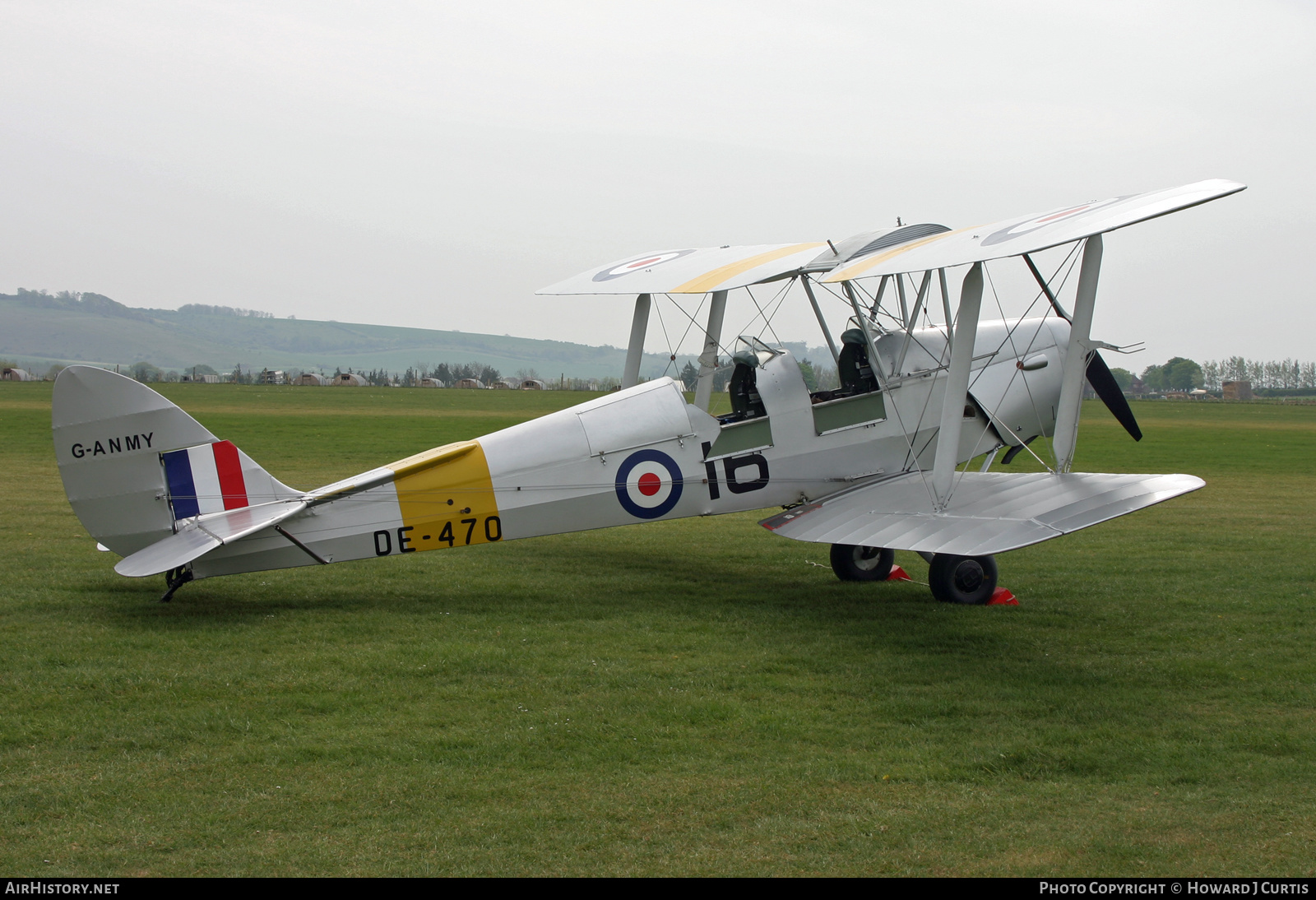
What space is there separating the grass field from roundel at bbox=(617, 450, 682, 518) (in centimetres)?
79

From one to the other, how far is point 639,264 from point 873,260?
12.0 feet

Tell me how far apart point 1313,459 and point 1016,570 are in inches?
711

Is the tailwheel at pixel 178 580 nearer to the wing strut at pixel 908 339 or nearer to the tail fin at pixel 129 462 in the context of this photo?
the tail fin at pixel 129 462

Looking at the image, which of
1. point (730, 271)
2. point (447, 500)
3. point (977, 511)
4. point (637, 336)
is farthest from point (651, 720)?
point (637, 336)

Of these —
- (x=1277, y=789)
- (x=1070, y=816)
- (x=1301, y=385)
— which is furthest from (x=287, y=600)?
(x=1301, y=385)

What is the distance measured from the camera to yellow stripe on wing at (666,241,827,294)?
8.94 metres

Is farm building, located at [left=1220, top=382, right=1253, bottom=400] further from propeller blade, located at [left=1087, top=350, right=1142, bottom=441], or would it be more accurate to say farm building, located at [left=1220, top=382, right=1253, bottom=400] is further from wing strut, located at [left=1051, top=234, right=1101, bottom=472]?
wing strut, located at [left=1051, top=234, right=1101, bottom=472]

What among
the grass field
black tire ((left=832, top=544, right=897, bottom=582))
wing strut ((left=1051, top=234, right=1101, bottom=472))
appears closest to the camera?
the grass field

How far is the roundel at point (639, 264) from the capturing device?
10.7 m

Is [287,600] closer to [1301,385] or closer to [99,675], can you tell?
[99,675]

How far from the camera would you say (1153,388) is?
381ft

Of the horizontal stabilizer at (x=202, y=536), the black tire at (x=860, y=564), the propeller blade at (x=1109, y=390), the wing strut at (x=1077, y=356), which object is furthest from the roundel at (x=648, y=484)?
the propeller blade at (x=1109, y=390)

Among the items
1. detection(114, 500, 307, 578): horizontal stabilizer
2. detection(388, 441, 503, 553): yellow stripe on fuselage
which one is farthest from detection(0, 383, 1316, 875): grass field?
detection(388, 441, 503, 553): yellow stripe on fuselage

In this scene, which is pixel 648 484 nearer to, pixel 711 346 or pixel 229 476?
pixel 711 346
